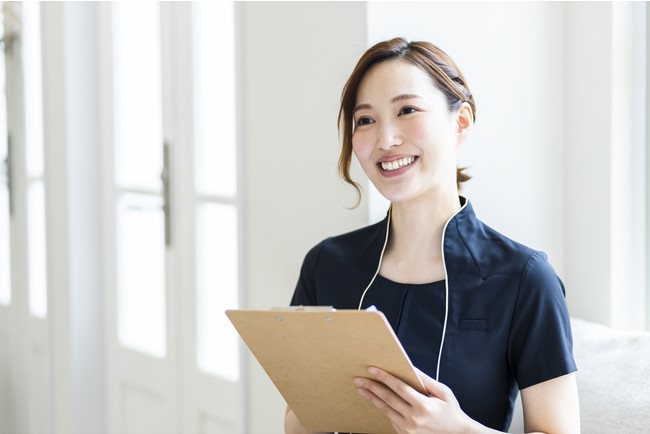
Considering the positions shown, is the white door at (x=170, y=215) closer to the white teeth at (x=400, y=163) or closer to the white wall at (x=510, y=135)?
the white wall at (x=510, y=135)

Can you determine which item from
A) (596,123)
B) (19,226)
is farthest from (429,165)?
(19,226)

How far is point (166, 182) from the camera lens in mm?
2635

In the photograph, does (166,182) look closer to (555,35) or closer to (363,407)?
(555,35)

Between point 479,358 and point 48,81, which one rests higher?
point 48,81

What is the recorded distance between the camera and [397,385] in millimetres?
1150

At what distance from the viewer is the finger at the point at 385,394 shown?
1.16m

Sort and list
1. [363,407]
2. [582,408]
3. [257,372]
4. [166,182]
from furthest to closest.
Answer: [166,182], [257,372], [582,408], [363,407]

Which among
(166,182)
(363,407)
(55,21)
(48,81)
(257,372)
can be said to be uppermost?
(55,21)

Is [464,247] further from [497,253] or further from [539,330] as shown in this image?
[539,330]

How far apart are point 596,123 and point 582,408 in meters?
0.77

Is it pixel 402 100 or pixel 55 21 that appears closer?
pixel 402 100

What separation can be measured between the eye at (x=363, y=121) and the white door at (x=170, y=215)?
3.23 ft

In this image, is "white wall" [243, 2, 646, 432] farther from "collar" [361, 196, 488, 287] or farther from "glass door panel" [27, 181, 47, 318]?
"glass door panel" [27, 181, 47, 318]

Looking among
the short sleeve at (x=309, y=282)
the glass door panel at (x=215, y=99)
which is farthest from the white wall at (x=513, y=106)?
the glass door panel at (x=215, y=99)
